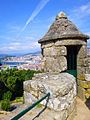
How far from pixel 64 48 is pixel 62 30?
590 mm

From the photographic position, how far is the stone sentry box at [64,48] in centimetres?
653

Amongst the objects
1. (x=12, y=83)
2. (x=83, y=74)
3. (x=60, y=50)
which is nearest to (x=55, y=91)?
(x=60, y=50)

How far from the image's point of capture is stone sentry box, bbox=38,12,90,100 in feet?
21.4

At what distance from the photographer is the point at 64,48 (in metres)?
6.56

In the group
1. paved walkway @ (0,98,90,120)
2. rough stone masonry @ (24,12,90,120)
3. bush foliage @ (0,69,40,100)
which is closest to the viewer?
paved walkway @ (0,98,90,120)

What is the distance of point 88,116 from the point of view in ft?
17.3

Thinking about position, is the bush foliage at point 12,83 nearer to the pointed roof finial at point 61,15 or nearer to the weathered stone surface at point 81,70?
the weathered stone surface at point 81,70

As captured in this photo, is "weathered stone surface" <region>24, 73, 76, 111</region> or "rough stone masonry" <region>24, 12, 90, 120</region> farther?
"rough stone masonry" <region>24, 12, 90, 120</region>

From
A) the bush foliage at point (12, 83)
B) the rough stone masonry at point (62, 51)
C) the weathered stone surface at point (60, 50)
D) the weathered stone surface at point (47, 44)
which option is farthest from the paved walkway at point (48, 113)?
the bush foliage at point (12, 83)

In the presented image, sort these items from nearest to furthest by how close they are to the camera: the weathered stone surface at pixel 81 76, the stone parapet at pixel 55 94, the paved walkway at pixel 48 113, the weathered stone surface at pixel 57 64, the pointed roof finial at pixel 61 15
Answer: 1. the paved walkway at pixel 48 113
2. the stone parapet at pixel 55 94
3. the weathered stone surface at pixel 57 64
4. the weathered stone surface at pixel 81 76
5. the pointed roof finial at pixel 61 15

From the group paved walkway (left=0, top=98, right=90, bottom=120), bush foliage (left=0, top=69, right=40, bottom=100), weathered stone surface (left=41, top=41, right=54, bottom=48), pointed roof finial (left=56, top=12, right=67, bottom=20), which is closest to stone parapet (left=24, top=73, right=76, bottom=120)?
paved walkway (left=0, top=98, right=90, bottom=120)

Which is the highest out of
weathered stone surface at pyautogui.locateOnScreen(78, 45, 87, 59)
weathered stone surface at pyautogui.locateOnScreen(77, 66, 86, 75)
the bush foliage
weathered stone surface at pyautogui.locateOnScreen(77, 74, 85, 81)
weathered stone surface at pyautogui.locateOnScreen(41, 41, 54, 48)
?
weathered stone surface at pyautogui.locateOnScreen(41, 41, 54, 48)

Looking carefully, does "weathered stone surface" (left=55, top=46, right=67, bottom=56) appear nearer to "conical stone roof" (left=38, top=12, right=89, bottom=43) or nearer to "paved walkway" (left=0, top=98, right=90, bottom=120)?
"conical stone roof" (left=38, top=12, right=89, bottom=43)

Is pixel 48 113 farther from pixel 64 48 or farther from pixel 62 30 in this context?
pixel 62 30
